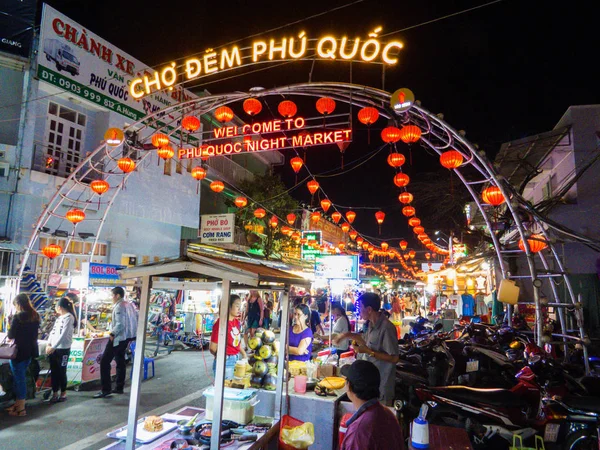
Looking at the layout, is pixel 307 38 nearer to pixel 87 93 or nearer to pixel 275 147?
pixel 275 147

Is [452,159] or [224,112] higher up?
[224,112]

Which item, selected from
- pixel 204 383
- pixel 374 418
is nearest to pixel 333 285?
pixel 204 383

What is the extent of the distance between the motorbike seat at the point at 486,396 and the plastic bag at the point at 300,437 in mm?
2373

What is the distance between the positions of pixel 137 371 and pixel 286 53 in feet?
26.1

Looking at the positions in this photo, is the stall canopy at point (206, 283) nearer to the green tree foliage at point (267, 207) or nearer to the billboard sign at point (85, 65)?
the billboard sign at point (85, 65)

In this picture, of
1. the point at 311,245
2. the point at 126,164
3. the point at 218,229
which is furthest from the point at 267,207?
the point at 126,164

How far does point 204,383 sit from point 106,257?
34.2ft

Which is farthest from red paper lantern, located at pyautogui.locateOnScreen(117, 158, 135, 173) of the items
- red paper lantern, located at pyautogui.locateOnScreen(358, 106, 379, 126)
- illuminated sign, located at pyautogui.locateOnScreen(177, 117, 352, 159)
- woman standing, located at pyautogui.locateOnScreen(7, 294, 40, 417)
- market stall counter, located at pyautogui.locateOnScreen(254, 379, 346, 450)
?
market stall counter, located at pyautogui.locateOnScreen(254, 379, 346, 450)

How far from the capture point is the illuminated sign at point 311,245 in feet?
72.7

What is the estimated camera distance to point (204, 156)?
10961 millimetres

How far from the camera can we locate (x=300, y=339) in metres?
8.24

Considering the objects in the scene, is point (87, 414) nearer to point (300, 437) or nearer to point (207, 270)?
point (300, 437)

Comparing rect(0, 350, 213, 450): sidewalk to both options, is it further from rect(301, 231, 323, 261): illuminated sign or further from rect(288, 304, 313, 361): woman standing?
rect(301, 231, 323, 261): illuminated sign

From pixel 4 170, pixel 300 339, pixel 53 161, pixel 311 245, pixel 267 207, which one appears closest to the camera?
pixel 300 339
